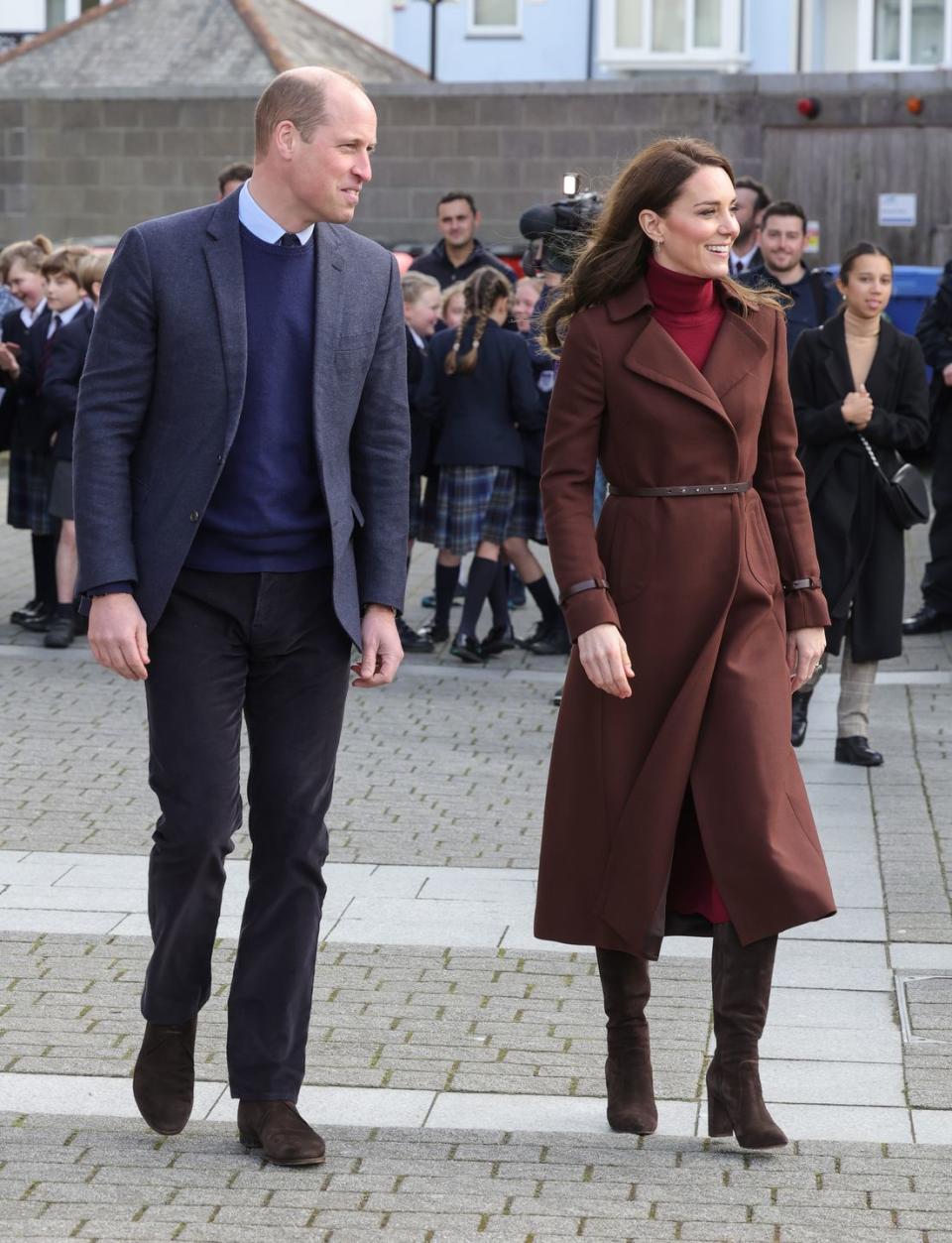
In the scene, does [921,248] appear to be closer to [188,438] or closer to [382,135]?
[382,135]

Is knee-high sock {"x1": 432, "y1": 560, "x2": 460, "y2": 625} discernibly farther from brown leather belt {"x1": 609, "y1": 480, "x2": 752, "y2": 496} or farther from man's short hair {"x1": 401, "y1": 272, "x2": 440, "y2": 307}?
brown leather belt {"x1": 609, "y1": 480, "x2": 752, "y2": 496}

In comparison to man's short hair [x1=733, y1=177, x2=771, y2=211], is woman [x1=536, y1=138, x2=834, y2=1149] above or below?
below

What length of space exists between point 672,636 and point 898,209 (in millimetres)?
20472

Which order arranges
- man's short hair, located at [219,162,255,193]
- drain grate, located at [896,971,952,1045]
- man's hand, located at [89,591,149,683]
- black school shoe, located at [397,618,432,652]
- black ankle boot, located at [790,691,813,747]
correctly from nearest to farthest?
man's hand, located at [89,591,149,683] < drain grate, located at [896,971,952,1045] < black ankle boot, located at [790,691,813,747] < man's short hair, located at [219,162,255,193] < black school shoe, located at [397,618,432,652]

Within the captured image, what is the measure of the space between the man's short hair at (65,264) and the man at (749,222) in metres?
3.15

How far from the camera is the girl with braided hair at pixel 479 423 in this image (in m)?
10.4

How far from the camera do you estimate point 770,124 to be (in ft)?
78.1

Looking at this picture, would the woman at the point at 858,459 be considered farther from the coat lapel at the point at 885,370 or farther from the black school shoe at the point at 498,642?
the black school shoe at the point at 498,642

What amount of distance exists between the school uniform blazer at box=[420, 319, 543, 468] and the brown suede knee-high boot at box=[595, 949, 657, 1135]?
642 cm

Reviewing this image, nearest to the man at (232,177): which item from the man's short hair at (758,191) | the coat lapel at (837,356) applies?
the man's short hair at (758,191)

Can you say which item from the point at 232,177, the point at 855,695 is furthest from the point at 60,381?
the point at 855,695

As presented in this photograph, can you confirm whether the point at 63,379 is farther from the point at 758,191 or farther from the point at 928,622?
the point at 928,622

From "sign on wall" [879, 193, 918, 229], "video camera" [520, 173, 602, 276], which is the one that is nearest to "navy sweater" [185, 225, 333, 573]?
"video camera" [520, 173, 602, 276]

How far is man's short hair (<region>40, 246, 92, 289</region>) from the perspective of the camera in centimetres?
1054
